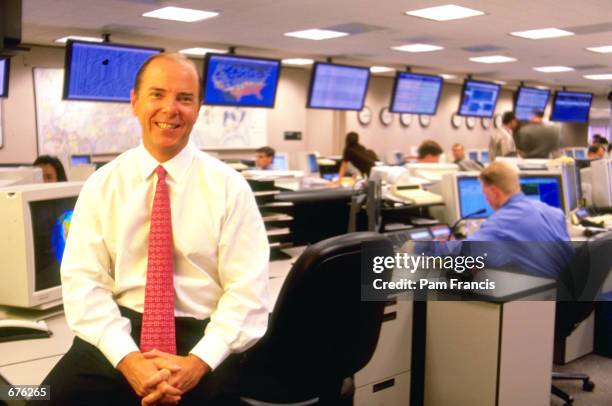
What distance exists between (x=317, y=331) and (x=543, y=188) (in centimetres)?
285

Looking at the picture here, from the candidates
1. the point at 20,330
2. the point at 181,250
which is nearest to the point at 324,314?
the point at 181,250

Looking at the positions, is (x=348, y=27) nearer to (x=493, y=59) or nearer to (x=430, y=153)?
(x=430, y=153)

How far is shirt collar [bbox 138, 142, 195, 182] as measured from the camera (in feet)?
5.23

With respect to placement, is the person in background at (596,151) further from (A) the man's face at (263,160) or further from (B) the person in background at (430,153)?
(A) the man's face at (263,160)

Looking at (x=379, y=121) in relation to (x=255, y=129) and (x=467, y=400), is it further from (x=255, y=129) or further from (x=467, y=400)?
(x=467, y=400)

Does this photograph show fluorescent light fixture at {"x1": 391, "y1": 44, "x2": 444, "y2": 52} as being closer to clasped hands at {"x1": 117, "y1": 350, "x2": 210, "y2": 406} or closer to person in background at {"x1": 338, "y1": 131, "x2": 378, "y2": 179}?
person in background at {"x1": 338, "y1": 131, "x2": 378, "y2": 179}

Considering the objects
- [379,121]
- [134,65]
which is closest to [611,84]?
[379,121]

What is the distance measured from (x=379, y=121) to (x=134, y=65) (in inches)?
254

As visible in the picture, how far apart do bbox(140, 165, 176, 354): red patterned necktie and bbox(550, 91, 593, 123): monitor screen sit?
1089 cm

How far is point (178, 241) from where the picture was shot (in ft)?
5.13

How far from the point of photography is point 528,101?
1089 centimetres

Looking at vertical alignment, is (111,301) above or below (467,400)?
above

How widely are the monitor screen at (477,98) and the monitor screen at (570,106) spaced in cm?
184

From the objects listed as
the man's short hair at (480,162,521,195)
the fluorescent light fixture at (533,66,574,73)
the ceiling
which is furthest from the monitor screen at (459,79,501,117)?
the man's short hair at (480,162,521,195)
